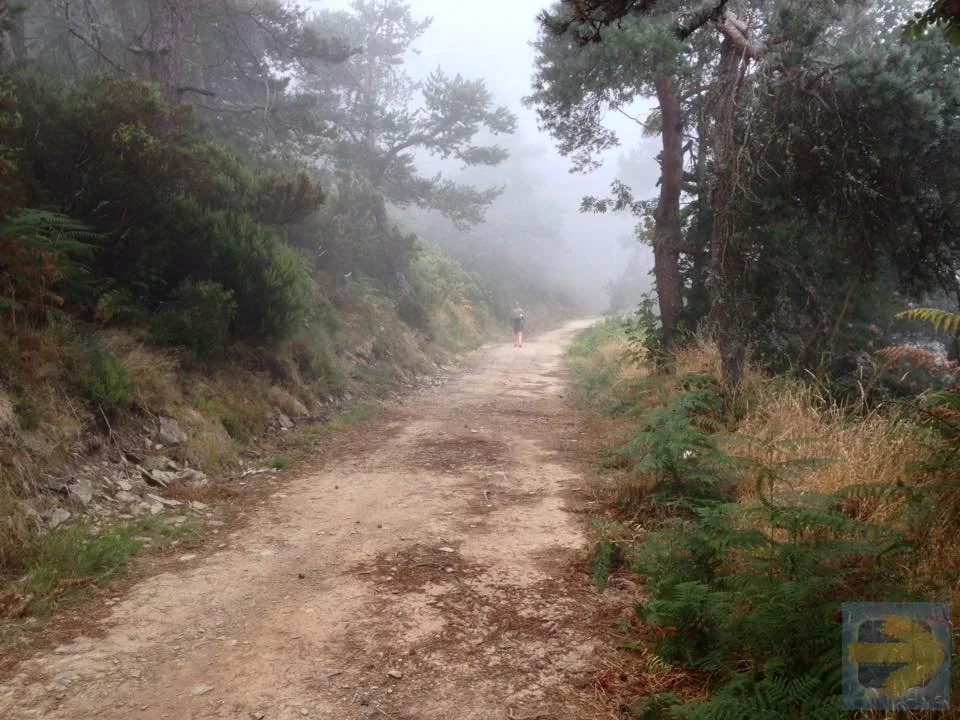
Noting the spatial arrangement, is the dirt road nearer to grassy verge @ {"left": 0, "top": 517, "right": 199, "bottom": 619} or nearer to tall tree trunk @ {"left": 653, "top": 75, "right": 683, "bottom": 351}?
grassy verge @ {"left": 0, "top": 517, "right": 199, "bottom": 619}

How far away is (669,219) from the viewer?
11211 millimetres

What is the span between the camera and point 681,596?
3.24m

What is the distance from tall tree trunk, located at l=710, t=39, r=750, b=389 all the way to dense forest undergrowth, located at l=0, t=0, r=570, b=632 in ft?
18.5

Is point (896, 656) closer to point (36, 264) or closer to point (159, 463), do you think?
point (159, 463)

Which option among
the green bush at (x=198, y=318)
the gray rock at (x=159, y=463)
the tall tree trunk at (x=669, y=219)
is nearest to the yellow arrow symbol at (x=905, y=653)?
the gray rock at (x=159, y=463)

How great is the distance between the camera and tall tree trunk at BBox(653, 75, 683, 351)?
11047mm

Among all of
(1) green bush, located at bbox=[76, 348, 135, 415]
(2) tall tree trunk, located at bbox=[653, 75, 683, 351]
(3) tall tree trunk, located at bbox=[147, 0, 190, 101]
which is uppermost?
(3) tall tree trunk, located at bbox=[147, 0, 190, 101]

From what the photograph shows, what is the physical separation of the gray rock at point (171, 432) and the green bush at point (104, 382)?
1.33 feet

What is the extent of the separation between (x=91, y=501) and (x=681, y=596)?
4710 millimetres

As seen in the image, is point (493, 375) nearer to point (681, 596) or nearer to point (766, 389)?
point (766, 389)

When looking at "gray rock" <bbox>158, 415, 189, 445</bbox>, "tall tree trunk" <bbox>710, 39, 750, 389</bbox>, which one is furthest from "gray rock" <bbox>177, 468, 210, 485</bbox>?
"tall tree trunk" <bbox>710, 39, 750, 389</bbox>

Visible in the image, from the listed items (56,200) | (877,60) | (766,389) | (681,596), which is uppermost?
(877,60)

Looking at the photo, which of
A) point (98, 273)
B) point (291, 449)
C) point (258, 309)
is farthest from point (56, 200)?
point (291, 449)

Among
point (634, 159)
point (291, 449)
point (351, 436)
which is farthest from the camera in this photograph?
point (634, 159)
